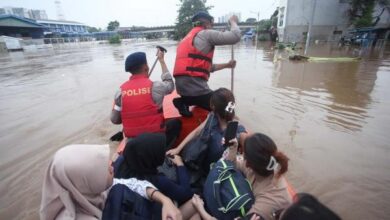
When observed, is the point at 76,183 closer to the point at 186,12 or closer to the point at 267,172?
the point at 267,172

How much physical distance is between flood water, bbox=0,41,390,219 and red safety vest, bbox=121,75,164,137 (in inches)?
61.0

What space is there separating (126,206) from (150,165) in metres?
0.34

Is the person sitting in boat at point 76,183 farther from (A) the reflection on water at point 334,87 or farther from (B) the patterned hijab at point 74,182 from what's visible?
(A) the reflection on water at point 334,87

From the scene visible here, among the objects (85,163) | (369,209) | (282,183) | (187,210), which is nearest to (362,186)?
(369,209)

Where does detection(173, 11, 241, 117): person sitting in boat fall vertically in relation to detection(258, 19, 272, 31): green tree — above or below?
above

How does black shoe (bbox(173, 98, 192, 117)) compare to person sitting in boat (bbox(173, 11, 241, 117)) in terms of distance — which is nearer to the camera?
person sitting in boat (bbox(173, 11, 241, 117))

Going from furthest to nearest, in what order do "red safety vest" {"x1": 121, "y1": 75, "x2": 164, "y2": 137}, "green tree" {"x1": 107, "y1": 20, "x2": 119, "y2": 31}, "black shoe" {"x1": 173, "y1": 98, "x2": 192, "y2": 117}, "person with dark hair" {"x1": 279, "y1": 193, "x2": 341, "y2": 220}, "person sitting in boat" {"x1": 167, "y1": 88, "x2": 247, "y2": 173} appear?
"green tree" {"x1": 107, "y1": 20, "x2": 119, "y2": 31}, "black shoe" {"x1": 173, "y1": 98, "x2": 192, "y2": 117}, "red safety vest" {"x1": 121, "y1": 75, "x2": 164, "y2": 137}, "person sitting in boat" {"x1": 167, "y1": 88, "x2": 247, "y2": 173}, "person with dark hair" {"x1": 279, "y1": 193, "x2": 341, "y2": 220}

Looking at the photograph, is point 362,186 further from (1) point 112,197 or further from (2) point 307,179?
(1) point 112,197

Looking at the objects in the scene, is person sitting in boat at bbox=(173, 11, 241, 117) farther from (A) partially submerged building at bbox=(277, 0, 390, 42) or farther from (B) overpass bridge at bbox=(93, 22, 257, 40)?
(B) overpass bridge at bbox=(93, 22, 257, 40)

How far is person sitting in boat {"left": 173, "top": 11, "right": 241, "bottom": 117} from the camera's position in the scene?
263 centimetres

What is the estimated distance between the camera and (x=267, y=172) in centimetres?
136

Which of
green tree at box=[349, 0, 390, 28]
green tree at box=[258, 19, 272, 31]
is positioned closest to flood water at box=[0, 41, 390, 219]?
green tree at box=[349, 0, 390, 28]

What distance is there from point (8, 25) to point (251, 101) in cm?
3980

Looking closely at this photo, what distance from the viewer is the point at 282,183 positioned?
4.56 feet
